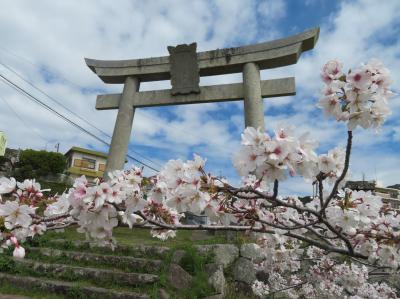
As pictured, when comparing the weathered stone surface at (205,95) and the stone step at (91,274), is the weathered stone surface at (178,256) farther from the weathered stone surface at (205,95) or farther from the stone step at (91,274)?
the weathered stone surface at (205,95)

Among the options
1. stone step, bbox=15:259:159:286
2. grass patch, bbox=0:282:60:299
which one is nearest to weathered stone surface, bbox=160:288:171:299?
stone step, bbox=15:259:159:286

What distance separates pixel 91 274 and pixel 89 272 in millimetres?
55

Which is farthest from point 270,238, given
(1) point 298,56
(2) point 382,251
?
(1) point 298,56

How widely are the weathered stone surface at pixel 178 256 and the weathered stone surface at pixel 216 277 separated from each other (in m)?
0.43

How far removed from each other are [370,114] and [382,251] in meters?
1.07

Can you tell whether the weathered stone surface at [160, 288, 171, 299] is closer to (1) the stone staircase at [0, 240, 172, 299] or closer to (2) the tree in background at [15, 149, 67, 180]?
(1) the stone staircase at [0, 240, 172, 299]

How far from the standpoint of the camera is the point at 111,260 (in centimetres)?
530

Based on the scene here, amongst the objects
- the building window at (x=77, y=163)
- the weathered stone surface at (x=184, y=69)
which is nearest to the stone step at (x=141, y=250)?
the weathered stone surface at (x=184, y=69)

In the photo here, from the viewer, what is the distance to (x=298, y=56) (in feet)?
23.8

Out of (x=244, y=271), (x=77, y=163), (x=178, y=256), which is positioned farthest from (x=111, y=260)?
(x=77, y=163)

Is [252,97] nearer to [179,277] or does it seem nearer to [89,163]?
[179,277]

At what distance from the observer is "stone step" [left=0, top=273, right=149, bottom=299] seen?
436 cm

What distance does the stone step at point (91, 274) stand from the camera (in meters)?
4.65

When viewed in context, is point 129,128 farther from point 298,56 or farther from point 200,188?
point 200,188
